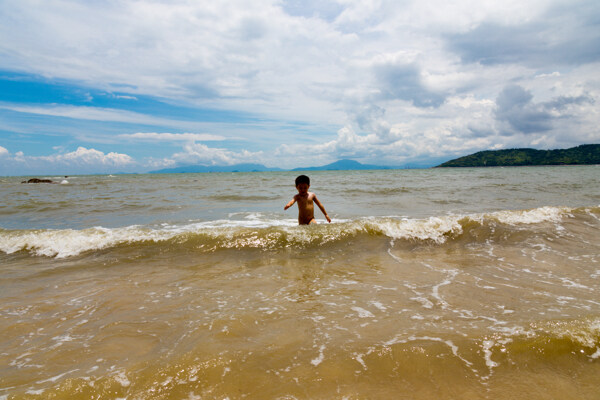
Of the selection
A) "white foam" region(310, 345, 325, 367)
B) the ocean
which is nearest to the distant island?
the ocean

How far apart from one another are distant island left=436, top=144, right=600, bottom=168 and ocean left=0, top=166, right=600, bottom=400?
12792 centimetres

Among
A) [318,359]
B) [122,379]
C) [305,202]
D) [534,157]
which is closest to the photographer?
[122,379]

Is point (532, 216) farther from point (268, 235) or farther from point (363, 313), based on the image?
point (363, 313)

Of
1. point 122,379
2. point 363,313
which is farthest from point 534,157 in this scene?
point 122,379

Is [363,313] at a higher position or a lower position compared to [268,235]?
lower

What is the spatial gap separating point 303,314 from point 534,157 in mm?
146906

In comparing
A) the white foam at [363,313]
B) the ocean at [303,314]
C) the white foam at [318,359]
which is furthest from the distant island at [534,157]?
the white foam at [318,359]

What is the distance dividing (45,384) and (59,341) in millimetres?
912

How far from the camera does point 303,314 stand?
12.4 feet

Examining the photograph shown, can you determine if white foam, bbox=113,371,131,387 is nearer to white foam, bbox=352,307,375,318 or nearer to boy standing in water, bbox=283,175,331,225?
white foam, bbox=352,307,375,318

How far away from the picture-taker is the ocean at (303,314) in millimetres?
2531

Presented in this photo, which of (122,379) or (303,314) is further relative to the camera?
(303,314)


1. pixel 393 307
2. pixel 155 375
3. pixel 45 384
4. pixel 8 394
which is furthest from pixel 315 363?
pixel 8 394

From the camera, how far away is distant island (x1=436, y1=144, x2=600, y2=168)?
109250mm
